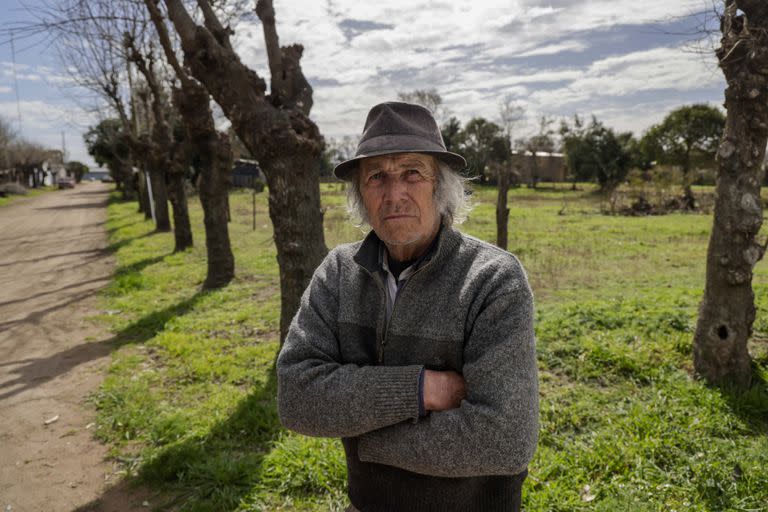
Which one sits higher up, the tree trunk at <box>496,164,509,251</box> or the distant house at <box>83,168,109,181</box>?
the distant house at <box>83,168,109,181</box>

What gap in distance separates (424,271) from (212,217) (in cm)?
871

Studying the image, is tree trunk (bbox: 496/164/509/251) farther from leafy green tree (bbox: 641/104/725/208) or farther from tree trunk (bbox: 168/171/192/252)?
leafy green tree (bbox: 641/104/725/208)

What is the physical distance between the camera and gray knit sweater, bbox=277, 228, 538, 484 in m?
1.69

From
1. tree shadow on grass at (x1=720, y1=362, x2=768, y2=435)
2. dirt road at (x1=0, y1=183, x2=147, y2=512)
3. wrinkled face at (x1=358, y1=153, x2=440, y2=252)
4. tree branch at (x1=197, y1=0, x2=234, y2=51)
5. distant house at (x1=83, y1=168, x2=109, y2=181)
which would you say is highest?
distant house at (x1=83, y1=168, x2=109, y2=181)

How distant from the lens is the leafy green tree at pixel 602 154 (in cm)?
3844

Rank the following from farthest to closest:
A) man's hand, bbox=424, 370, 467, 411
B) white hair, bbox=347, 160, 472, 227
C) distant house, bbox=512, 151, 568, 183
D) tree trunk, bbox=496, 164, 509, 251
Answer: distant house, bbox=512, 151, 568, 183
tree trunk, bbox=496, 164, 509, 251
white hair, bbox=347, 160, 472, 227
man's hand, bbox=424, 370, 467, 411

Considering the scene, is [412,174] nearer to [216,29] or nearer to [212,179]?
[216,29]

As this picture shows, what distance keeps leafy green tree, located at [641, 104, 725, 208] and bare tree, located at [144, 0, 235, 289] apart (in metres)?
30.7

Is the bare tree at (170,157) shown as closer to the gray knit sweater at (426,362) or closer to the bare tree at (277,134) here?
the bare tree at (277,134)

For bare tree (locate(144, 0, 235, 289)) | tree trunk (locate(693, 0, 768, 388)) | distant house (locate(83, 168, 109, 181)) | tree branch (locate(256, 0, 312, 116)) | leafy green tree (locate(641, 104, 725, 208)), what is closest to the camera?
tree trunk (locate(693, 0, 768, 388))

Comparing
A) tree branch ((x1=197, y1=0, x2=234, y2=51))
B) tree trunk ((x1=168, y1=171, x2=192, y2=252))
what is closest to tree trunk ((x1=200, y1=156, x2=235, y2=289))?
tree branch ((x1=197, y1=0, x2=234, y2=51))

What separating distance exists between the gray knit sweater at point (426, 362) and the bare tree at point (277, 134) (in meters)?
3.67

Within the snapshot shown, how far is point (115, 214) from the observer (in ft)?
86.4

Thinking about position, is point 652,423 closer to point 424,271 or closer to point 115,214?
point 424,271
